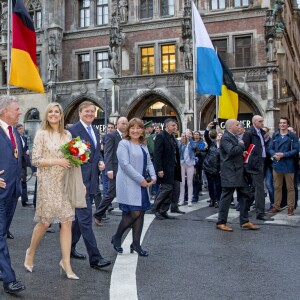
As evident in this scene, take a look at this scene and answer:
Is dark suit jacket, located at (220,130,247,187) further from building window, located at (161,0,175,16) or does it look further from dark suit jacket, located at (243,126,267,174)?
building window, located at (161,0,175,16)

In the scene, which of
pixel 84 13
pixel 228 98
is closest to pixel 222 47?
pixel 84 13

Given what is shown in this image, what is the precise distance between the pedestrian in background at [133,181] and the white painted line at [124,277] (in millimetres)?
234

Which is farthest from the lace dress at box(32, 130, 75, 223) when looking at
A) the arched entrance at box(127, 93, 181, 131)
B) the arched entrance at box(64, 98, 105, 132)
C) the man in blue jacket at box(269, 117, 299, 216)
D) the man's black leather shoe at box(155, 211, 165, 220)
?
the arched entrance at box(64, 98, 105, 132)

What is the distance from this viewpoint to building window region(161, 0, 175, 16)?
29266 millimetres

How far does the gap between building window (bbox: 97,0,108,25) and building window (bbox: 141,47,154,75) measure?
392cm

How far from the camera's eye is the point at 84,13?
32.3m

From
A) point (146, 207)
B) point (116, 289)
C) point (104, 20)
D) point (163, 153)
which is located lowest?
point (116, 289)

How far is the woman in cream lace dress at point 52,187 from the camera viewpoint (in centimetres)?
507

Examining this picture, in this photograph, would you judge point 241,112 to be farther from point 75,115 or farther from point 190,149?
point 190,149

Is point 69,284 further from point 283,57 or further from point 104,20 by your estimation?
point 104,20

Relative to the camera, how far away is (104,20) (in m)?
31.5

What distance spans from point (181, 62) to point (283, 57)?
6.41 meters

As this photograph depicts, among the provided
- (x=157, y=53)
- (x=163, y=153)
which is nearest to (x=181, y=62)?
(x=157, y=53)

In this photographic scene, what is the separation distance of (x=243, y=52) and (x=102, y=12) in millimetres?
10590
